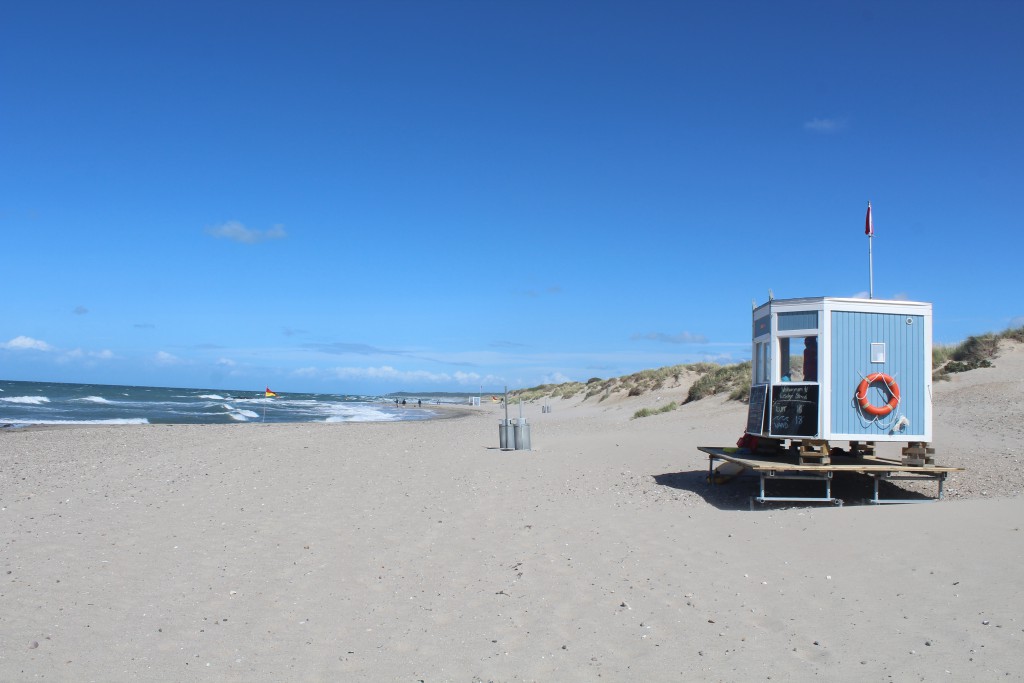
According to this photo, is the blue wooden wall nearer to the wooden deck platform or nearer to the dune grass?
the wooden deck platform

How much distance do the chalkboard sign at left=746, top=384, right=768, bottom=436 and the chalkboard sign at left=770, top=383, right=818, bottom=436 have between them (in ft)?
0.78

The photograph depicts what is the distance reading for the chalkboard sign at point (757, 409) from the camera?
12539 mm

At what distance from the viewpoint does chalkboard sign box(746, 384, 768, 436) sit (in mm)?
12539

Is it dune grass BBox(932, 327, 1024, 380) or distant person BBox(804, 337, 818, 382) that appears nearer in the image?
distant person BBox(804, 337, 818, 382)

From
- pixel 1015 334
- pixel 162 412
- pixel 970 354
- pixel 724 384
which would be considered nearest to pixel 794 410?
pixel 970 354

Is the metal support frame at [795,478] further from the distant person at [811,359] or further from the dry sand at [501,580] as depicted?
the distant person at [811,359]

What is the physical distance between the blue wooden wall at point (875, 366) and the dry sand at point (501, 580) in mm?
1659

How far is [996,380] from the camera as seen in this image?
21.6m

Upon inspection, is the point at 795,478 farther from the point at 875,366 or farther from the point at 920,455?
the point at 875,366

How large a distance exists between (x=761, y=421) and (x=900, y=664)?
7056mm

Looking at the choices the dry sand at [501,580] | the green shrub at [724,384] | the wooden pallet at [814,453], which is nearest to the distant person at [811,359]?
the wooden pallet at [814,453]

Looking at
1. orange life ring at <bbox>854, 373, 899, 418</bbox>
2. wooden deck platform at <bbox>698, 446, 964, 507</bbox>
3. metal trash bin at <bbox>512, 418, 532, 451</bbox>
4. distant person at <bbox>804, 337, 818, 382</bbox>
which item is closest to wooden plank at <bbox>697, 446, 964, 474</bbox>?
wooden deck platform at <bbox>698, 446, 964, 507</bbox>

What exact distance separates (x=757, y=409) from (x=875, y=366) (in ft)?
6.57

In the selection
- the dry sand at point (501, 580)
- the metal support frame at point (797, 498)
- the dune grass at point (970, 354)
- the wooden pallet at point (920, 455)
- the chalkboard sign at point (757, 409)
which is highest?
the dune grass at point (970, 354)
